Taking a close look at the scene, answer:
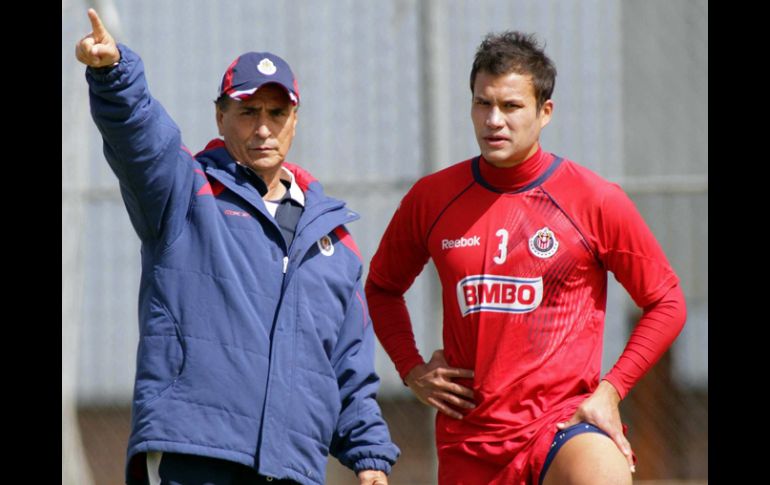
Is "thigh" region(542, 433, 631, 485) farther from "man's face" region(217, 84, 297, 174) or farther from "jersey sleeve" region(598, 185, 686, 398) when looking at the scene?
"man's face" region(217, 84, 297, 174)

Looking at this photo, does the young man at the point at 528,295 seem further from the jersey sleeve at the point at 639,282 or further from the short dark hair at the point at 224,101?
the short dark hair at the point at 224,101

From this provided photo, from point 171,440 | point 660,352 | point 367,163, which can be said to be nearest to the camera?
point 171,440

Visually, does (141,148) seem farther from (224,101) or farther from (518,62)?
(518,62)

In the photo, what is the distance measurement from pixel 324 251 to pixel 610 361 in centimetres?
370

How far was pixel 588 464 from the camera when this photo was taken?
3.32 m

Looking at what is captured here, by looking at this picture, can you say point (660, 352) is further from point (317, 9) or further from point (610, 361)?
point (317, 9)

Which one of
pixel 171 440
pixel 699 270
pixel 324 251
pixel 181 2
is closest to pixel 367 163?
pixel 181 2

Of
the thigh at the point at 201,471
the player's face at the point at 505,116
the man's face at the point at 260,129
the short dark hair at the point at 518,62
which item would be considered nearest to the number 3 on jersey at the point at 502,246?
the player's face at the point at 505,116

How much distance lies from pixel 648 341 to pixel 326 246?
990 millimetres

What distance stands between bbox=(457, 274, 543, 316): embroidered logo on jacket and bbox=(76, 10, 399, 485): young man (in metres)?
0.36

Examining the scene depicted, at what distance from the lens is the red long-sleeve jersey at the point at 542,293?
3.54 metres

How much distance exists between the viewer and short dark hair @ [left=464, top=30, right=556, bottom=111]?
143 inches

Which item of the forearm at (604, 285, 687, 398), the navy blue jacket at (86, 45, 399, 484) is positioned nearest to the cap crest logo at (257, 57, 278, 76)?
the navy blue jacket at (86, 45, 399, 484)

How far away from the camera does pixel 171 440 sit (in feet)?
10.8
